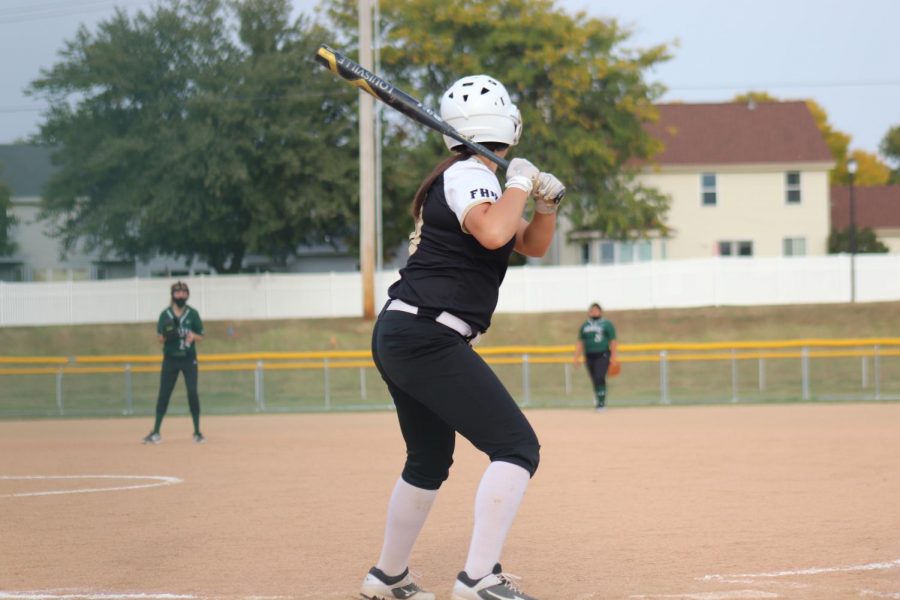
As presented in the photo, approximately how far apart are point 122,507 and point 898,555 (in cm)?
558

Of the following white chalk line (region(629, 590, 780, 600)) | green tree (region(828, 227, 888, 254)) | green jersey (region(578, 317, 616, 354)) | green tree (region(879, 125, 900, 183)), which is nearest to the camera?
white chalk line (region(629, 590, 780, 600))

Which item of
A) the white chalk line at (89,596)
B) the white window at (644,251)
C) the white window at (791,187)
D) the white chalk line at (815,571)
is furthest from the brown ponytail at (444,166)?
the white window at (791,187)

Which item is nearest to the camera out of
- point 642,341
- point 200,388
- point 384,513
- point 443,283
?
point 443,283

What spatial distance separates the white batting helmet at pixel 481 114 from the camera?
17.9 feet

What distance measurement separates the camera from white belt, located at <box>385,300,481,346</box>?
529 cm

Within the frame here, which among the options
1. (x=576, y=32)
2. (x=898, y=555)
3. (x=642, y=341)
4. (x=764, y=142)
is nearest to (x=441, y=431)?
(x=898, y=555)

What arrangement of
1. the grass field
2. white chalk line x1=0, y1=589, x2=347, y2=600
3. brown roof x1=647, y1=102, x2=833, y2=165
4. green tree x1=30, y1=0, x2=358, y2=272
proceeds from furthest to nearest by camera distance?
brown roof x1=647, y1=102, x2=833, y2=165
green tree x1=30, y1=0, x2=358, y2=272
the grass field
white chalk line x1=0, y1=589, x2=347, y2=600

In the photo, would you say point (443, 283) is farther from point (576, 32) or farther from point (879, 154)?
point (879, 154)

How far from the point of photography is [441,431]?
567cm

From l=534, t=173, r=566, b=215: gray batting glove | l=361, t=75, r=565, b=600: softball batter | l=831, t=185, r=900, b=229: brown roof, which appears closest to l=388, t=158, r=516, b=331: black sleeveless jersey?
l=361, t=75, r=565, b=600: softball batter

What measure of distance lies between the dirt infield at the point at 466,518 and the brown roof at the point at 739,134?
1587 inches

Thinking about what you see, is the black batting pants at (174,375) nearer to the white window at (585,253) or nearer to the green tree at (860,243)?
the white window at (585,253)

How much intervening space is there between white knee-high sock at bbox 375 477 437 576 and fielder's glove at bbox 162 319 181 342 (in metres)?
11.2

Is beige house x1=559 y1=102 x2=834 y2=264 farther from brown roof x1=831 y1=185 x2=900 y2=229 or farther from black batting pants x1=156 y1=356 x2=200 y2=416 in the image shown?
black batting pants x1=156 y1=356 x2=200 y2=416
